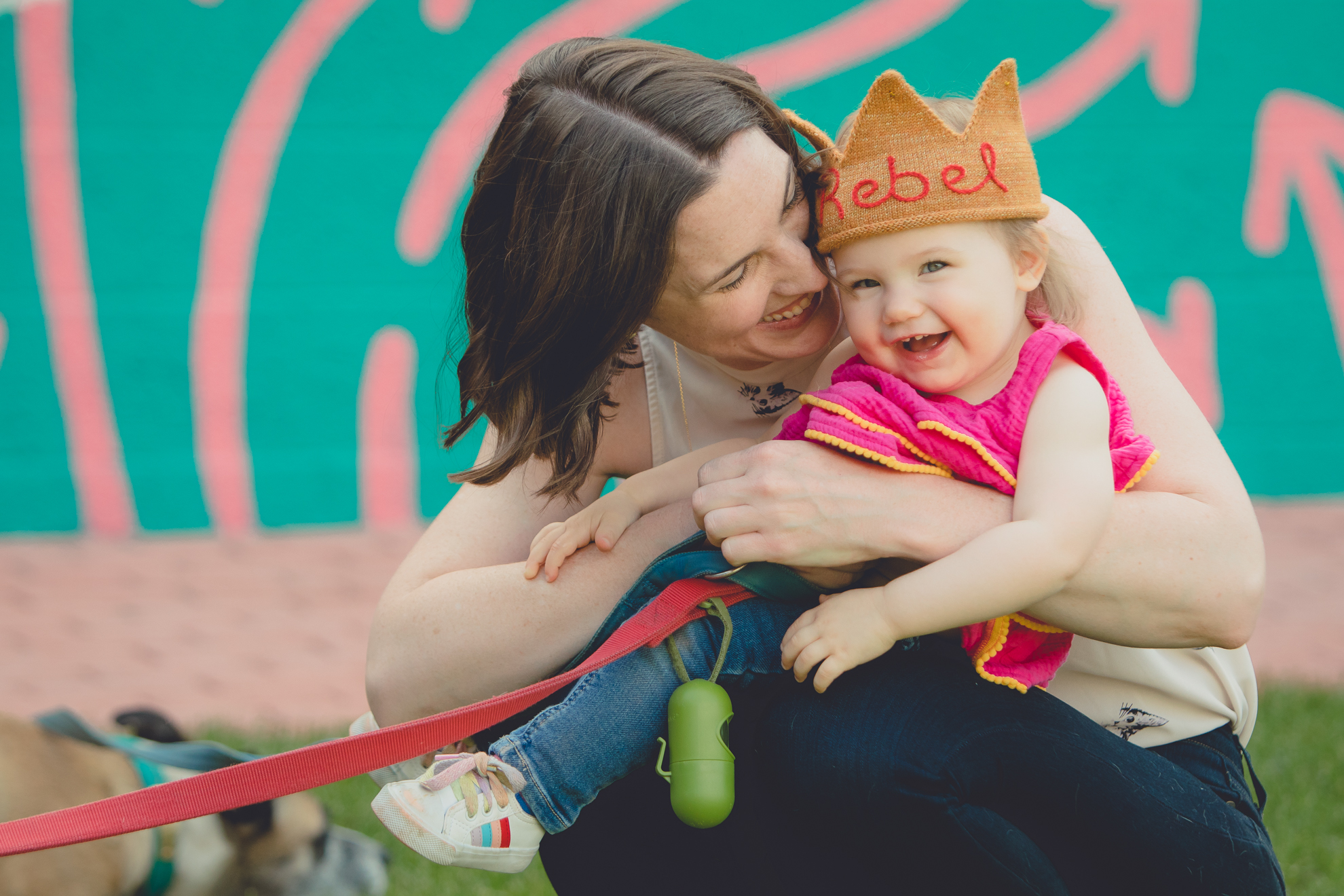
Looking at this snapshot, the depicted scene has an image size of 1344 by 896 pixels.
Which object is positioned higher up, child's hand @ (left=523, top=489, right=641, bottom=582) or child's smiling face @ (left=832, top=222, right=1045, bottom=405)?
child's smiling face @ (left=832, top=222, right=1045, bottom=405)

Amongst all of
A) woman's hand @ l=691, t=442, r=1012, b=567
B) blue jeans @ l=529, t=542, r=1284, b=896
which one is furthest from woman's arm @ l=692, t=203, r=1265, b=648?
blue jeans @ l=529, t=542, r=1284, b=896

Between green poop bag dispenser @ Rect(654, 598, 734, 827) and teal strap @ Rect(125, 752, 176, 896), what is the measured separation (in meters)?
1.59

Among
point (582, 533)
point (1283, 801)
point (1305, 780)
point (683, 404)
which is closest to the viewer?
point (582, 533)

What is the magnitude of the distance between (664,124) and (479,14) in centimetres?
336

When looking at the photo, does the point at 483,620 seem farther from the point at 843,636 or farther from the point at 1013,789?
the point at 1013,789

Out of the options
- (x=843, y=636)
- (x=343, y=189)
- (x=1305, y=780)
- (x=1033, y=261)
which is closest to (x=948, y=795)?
(x=843, y=636)

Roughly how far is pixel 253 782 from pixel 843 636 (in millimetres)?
660

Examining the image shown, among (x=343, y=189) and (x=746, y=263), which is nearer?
(x=746, y=263)

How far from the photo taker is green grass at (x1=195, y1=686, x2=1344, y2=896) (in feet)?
8.53

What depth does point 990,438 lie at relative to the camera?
1404mm

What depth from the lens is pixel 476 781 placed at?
4.58ft

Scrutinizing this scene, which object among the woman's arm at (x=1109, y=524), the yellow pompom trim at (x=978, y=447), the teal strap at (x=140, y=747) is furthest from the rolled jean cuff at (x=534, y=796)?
the teal strap at (x=140, y=747)

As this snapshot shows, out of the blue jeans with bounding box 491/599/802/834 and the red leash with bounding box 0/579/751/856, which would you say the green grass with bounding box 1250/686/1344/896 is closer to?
the blue jeans with bounding box 491/599/802/834

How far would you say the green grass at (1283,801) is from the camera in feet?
8.53
